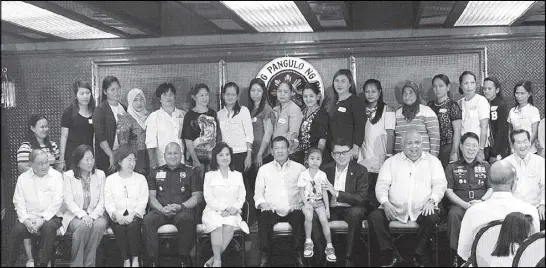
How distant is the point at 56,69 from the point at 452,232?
413cm

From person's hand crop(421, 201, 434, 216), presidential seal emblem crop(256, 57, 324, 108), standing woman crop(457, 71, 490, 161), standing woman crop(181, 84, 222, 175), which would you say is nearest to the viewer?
person's hand crop(421, 201, 434, 216)

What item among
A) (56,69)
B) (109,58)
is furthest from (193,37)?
(56,69)

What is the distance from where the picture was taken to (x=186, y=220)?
5.72 meters

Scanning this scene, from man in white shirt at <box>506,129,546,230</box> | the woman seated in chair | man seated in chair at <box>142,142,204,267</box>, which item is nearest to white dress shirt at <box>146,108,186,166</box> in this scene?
man seated in chair at <box>142,142,204,267</box>

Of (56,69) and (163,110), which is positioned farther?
(56,69)

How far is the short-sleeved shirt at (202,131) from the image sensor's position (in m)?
6.17

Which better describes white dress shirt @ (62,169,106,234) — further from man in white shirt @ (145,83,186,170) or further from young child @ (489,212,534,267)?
young child @ (489,212,534,267)

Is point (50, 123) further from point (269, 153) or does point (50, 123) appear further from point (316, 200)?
point (316, 200)

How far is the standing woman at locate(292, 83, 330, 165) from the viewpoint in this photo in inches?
236

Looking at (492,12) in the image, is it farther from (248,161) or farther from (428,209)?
(248,161)

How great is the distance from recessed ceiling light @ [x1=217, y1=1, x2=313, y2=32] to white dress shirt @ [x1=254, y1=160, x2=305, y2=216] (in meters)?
1.27

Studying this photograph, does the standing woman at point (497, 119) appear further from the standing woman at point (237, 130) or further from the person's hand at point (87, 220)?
the person's hand at point (87, 220)

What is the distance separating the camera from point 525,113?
6098 millimetres

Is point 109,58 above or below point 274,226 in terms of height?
above
